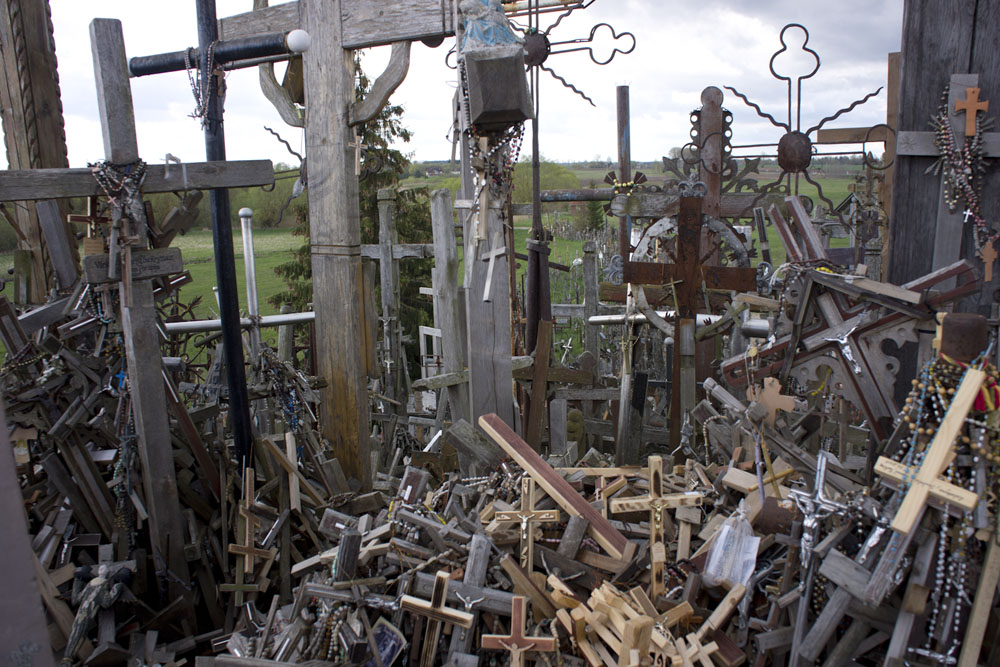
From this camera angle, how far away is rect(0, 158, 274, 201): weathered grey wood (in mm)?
3266

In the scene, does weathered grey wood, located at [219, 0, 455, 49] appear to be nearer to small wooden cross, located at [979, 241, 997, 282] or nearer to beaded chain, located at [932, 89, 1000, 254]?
beaded chain, located at [932, 89, 1000, 254]

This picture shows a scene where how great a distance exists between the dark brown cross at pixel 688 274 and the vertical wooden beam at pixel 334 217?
1984 mm

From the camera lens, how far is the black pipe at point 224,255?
4.00 m

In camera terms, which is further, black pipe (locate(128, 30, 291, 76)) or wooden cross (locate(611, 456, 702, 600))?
black pipe (locate(128, 30, 291, 76))

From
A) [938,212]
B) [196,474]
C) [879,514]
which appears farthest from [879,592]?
[196,474]

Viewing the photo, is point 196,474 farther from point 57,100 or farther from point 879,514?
point 879,514

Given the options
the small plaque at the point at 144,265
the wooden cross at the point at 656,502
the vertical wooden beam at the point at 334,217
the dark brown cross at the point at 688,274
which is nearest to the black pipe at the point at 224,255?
the small plaque at the point at 144,265

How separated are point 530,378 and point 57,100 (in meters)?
3.83

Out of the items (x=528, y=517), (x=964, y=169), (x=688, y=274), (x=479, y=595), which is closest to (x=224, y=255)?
(x=528, y=517)

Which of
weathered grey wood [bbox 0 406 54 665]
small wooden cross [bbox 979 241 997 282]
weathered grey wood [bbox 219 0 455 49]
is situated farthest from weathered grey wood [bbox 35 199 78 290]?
small wooden cross [bbox 979 241 997 282]

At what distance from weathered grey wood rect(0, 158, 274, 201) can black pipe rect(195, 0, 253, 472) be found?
0.18 meters

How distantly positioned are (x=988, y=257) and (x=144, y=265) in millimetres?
4458

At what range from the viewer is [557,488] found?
11.8ft

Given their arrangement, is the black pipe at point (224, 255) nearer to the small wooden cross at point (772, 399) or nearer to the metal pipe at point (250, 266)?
the metal pipe at point (250, 266)
